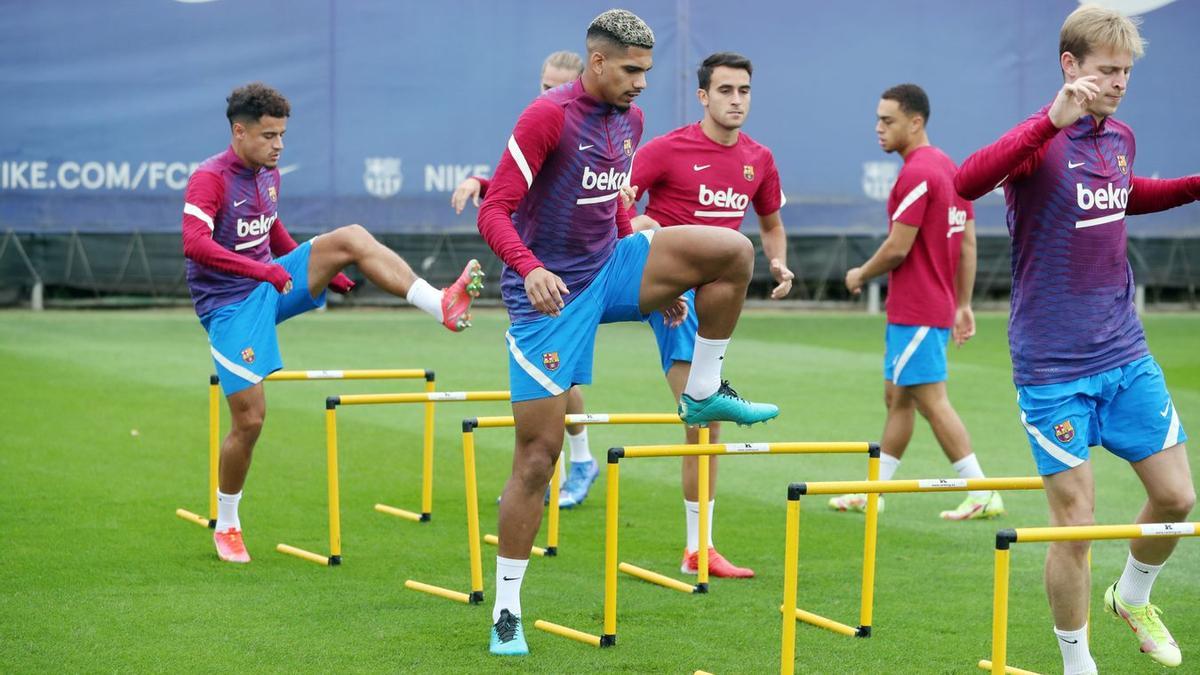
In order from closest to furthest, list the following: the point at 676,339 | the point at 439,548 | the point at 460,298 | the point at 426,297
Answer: the point at 460,298
the point at 426,297
the point at 676,339
the point at 439,548

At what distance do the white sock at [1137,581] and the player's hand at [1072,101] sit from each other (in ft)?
6.10

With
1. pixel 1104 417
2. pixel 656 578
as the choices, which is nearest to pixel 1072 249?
pixel 1104 417

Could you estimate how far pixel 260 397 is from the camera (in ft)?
25.2

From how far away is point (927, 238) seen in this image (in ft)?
29.1

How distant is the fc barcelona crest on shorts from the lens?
5.04 meters

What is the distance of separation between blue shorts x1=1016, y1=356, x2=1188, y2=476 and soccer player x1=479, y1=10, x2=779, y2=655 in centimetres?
119

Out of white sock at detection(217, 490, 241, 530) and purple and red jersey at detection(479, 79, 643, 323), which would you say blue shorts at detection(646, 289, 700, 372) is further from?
white sock at detection(217, 490, 241, 530)

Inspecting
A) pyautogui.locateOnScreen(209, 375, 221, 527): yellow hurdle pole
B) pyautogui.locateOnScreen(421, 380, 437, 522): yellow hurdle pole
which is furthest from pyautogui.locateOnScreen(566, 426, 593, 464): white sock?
pyautogui.locateOnScreen(209, 375, 221, 527): yellow hurdle pole

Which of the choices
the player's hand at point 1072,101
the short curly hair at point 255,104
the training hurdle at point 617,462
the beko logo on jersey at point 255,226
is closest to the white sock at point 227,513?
the beko logo on jersey at point 255,226

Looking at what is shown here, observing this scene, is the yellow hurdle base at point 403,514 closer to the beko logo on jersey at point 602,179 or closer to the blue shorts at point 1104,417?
the beko logo on jersey at point 602,179

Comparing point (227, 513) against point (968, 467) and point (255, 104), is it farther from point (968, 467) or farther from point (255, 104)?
point (968, 467)

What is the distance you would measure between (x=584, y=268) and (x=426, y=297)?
135 centimetres

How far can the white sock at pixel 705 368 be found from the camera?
232 inches

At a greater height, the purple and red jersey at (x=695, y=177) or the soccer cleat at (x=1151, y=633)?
the purple and red jersey at (x=695, y=177)
